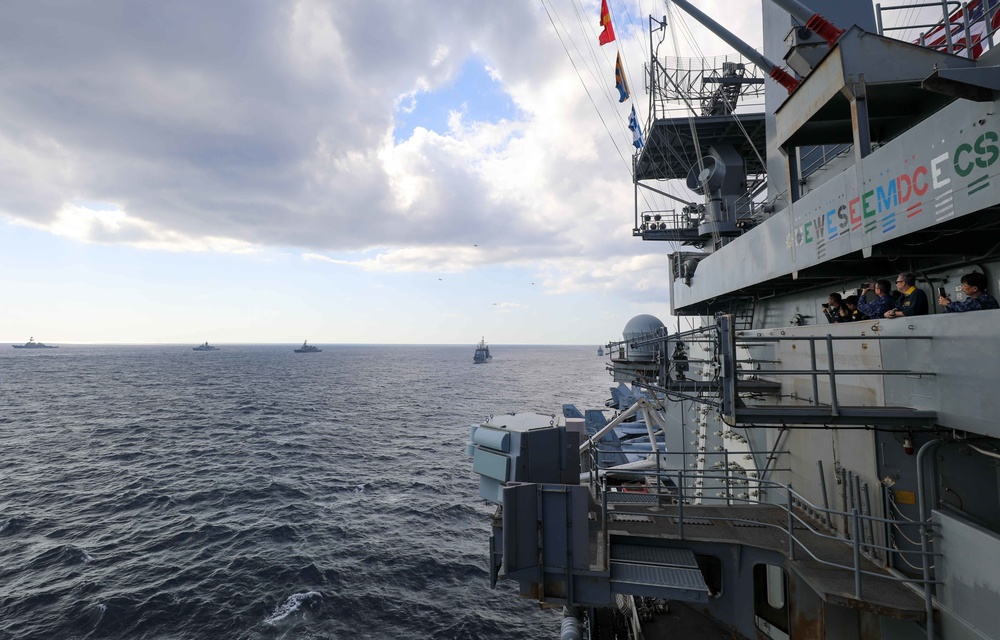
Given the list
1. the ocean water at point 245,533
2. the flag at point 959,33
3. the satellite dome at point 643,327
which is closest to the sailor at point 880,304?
the flag at point 959,33

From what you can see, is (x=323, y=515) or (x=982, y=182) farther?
(x=323, y=515)

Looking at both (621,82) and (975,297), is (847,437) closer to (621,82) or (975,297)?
(975,297)

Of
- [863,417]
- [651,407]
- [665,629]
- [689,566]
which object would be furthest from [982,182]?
[651,407]

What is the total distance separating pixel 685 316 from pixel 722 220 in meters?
5.23

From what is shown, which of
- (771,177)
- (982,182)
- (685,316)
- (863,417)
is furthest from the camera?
(685,316)

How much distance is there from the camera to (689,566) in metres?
6.82

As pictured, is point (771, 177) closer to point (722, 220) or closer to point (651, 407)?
point (722, 220)

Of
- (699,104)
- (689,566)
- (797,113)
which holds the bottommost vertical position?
(689,566)

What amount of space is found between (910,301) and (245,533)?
25511mm

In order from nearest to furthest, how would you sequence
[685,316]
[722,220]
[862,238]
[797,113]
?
[862,238]
[797,113]
[722,220]
[685,316]

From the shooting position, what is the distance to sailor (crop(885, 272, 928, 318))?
6.86 meters

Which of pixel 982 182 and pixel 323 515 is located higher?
pixel 982 182

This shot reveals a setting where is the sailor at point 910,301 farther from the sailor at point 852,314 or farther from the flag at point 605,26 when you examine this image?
the flag at point 605,26

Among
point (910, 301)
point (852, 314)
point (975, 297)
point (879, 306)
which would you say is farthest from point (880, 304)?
point (975, 297)
